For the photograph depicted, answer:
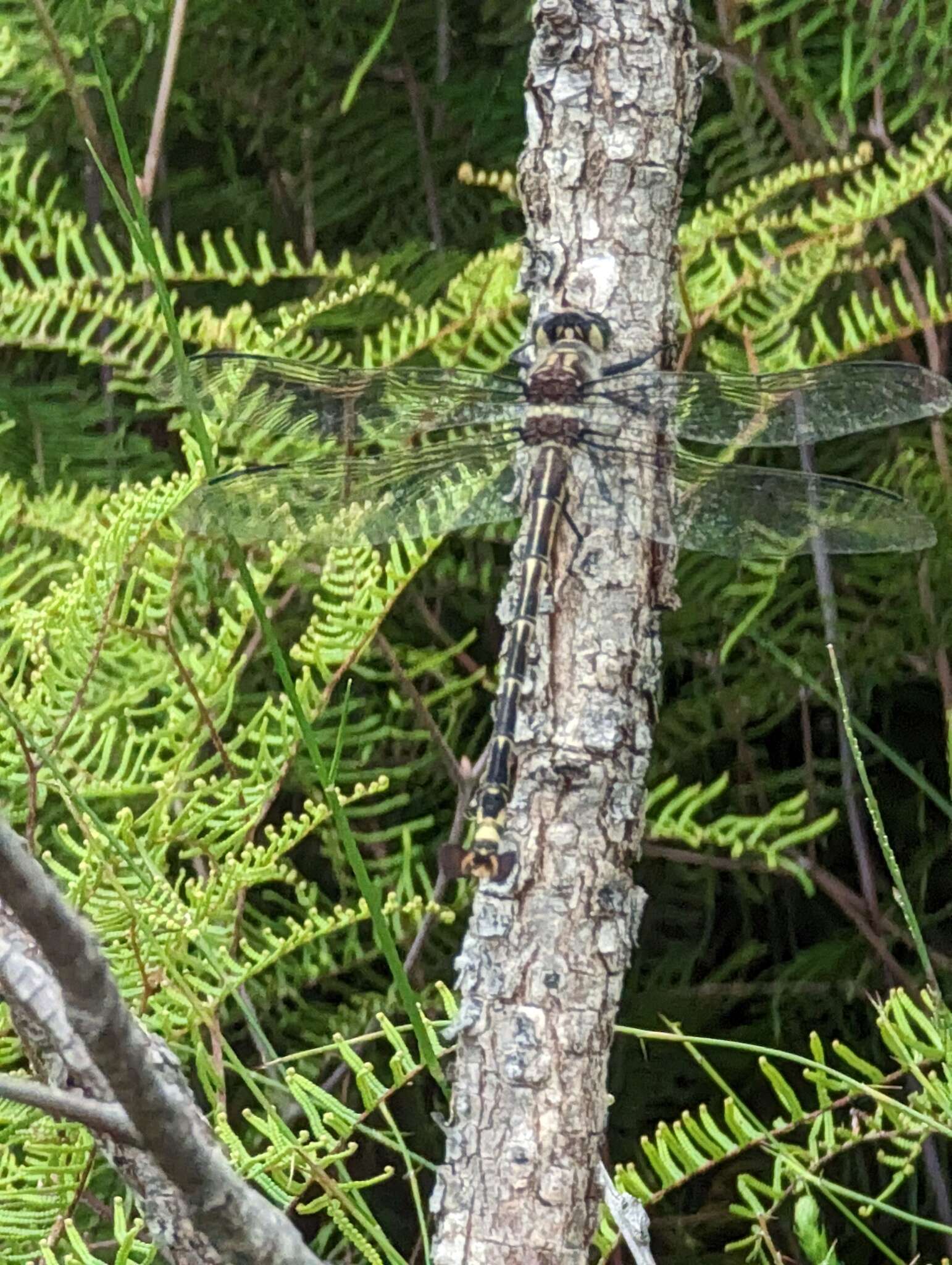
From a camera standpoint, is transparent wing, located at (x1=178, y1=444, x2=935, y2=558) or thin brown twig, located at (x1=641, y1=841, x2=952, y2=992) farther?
thin brown twig, located at (x1=641, y1=841, x2=952, y2=992)

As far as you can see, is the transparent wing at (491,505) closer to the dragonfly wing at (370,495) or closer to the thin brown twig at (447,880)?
the dragonfly wing at (370,495)

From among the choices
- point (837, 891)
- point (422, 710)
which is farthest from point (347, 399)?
point (837, 891)

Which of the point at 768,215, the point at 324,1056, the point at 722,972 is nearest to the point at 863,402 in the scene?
the point at 768,215

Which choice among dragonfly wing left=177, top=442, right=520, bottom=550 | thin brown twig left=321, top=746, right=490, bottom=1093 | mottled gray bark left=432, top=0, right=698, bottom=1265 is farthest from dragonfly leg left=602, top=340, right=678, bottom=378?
thin brown twig left=321, top=746, right=490, bottom=1093

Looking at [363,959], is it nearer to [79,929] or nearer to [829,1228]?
[829,1228]

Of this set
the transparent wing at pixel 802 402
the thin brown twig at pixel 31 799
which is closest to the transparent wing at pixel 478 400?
the transparent wing at pixel 802 402

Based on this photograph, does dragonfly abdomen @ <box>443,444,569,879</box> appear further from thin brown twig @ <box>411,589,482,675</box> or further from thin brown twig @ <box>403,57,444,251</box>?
thin brown twig @ <box>403,57,444,251</box>

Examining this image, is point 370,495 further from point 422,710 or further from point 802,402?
point 802,402
